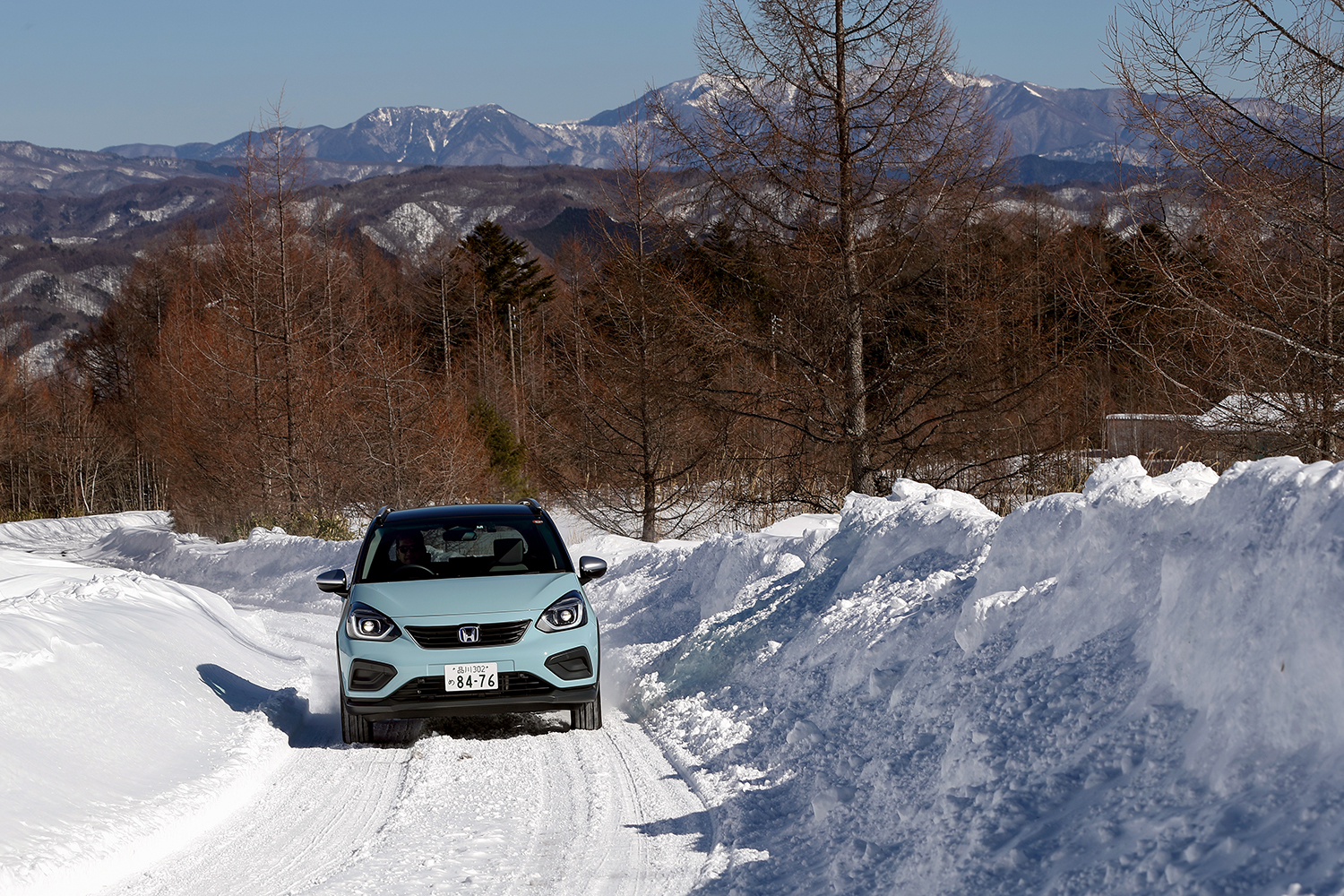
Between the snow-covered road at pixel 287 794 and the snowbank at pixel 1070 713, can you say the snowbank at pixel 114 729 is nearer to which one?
the snow-covered road at pixel 287 794

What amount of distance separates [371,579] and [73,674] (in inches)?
79.2

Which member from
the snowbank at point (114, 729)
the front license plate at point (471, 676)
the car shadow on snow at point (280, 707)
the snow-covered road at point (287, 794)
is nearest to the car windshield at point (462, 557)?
the front license plate at point (471, 676)

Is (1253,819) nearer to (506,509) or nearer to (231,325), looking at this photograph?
(506,509)

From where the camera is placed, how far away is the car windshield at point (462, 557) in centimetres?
791

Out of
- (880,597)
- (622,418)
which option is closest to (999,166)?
(622,418)

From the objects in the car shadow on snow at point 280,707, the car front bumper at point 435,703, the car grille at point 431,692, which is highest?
the car grille at point 431,692

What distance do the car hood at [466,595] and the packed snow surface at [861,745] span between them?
91 centimetres

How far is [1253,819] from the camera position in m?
3.36

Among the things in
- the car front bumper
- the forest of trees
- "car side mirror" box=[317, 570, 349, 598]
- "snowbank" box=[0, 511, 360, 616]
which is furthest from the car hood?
the forest of trees

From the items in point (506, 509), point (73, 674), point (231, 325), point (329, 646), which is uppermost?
point (231, 325)

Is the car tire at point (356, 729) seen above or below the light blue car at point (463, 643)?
below

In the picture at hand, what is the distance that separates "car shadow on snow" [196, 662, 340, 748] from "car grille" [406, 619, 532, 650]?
126 cm

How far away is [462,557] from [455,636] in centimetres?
146

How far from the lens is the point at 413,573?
310 inches
